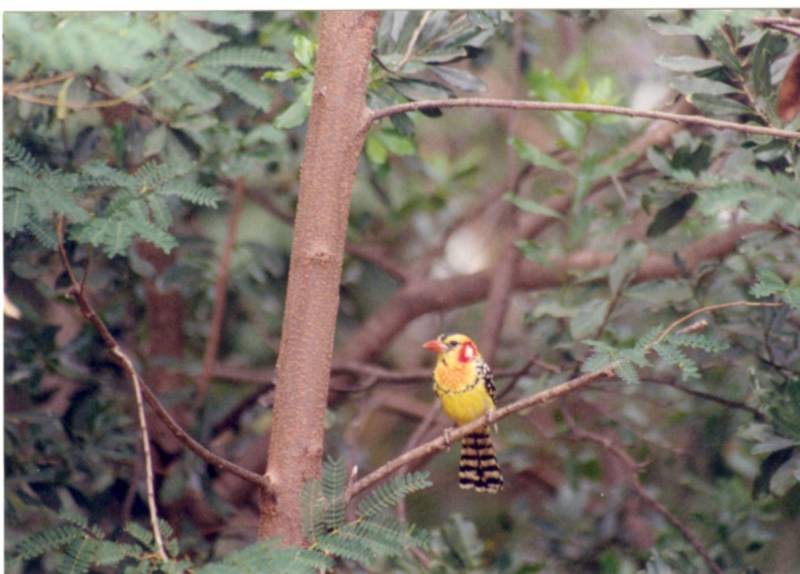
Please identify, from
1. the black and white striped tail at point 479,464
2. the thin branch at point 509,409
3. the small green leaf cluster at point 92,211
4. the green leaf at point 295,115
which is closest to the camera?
the thin branch at point 509,409

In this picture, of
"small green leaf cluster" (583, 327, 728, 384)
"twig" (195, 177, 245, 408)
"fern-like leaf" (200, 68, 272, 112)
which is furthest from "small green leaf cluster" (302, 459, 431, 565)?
"twig" (195, 177, 245, 408)

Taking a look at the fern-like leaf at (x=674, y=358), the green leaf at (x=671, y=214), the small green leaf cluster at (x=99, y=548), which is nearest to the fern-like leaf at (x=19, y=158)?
the small green leaf cluster at (x=99, y=548)

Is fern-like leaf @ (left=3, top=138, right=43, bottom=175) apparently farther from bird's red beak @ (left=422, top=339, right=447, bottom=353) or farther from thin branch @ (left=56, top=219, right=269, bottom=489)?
bird's red beak @ (left=422, top=339, right=447, bottom=353)

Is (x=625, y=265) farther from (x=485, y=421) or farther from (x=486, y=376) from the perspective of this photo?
(x=485, y=421)

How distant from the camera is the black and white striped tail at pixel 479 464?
82.3 inches

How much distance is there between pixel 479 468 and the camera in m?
2.11

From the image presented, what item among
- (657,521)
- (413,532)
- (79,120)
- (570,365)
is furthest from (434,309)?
(413,532)

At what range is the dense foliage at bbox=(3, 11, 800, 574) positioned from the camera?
5.69 ft

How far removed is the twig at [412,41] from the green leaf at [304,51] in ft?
0.48

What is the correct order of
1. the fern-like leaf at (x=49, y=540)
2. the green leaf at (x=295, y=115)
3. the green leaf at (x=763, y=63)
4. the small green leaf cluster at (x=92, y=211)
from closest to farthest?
1. the fern-like leaf at (x=49, y=540)
2. the small green leaf cluster at (x=92, y=211)
3. the green leaf at (x=763, y=63)
4. the green leaf at (x=295, y=115)

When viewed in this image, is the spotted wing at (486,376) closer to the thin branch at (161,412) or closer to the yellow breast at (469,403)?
the yellow breast at (469,403)

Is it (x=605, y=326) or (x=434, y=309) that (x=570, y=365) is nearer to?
(x=605, y=326)

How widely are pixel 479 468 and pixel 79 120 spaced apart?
1.10 m

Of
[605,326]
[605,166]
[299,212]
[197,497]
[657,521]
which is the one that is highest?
[299,212]
